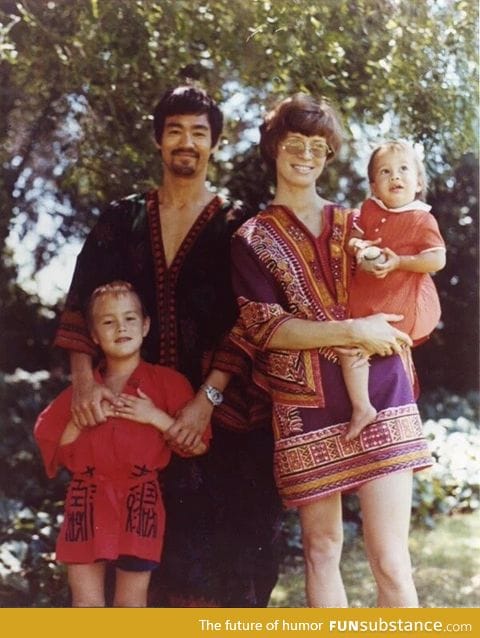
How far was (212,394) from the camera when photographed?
8.07 ft

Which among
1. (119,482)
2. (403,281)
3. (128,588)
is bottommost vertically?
(128,588)

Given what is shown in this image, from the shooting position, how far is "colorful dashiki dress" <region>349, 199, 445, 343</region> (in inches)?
91.0

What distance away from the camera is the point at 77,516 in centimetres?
243

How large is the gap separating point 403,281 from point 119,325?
688 mm

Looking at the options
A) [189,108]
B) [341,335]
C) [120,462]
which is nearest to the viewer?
[341,335]

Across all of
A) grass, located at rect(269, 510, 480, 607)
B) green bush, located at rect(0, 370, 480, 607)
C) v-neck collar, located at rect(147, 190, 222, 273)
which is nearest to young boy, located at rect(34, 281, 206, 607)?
v-neck collar, located at rect(147, 190, 222, 273)

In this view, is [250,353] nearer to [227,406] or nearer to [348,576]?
[227,406]

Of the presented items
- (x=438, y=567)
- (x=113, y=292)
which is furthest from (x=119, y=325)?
(x=438, y=567)

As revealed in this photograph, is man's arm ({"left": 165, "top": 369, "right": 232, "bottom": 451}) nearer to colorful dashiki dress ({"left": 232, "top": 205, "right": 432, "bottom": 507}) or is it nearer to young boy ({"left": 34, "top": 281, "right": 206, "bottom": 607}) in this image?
young boy ({"left": 34, "top": 281, "right": 206, "bottom": 607})

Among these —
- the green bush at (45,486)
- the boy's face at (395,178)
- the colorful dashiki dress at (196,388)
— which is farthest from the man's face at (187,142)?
the green bush at (45,486)

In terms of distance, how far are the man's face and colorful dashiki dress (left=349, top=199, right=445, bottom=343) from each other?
478 millimetres

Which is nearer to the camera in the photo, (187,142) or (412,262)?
(412,262)

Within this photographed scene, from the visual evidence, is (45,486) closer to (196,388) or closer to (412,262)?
(196,388)

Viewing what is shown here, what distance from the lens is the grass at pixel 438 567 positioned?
8.04 ft
